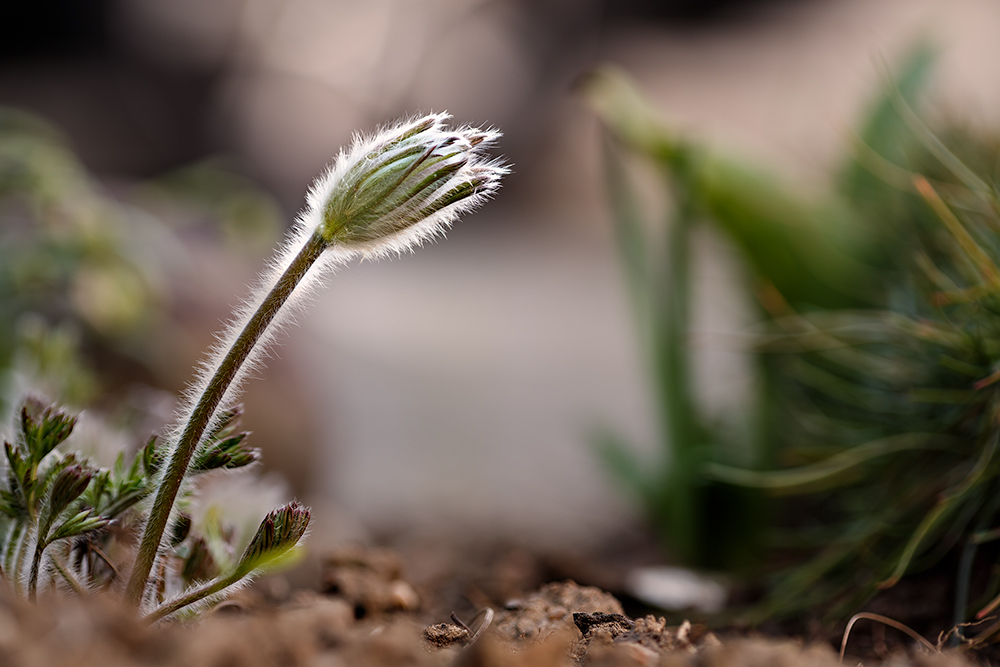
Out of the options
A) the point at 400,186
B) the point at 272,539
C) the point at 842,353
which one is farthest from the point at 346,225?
the point at 842,353

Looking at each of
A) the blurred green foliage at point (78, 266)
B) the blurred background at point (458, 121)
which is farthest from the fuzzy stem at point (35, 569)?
the blurred background at point (458, 121)

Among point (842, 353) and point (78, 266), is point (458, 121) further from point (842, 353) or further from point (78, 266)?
point (842, 353)

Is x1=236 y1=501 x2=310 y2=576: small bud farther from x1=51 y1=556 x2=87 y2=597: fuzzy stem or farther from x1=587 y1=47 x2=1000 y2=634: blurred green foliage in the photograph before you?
x1=587 y1=47 x2=1000 y2=634: blurred green foliage

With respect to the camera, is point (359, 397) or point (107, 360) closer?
point (107, 360)

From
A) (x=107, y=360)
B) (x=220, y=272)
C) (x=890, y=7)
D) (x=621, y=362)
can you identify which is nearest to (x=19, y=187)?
(x=107, y=360)

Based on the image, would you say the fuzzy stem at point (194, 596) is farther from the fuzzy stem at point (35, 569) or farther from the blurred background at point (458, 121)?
the blurred background at point (458, 121)

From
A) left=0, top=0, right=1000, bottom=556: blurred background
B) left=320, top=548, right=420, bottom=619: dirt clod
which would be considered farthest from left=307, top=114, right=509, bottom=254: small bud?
left=0, top=0, right=1000, bottom=556: blurred background

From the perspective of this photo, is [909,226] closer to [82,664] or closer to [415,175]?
[415,175]
